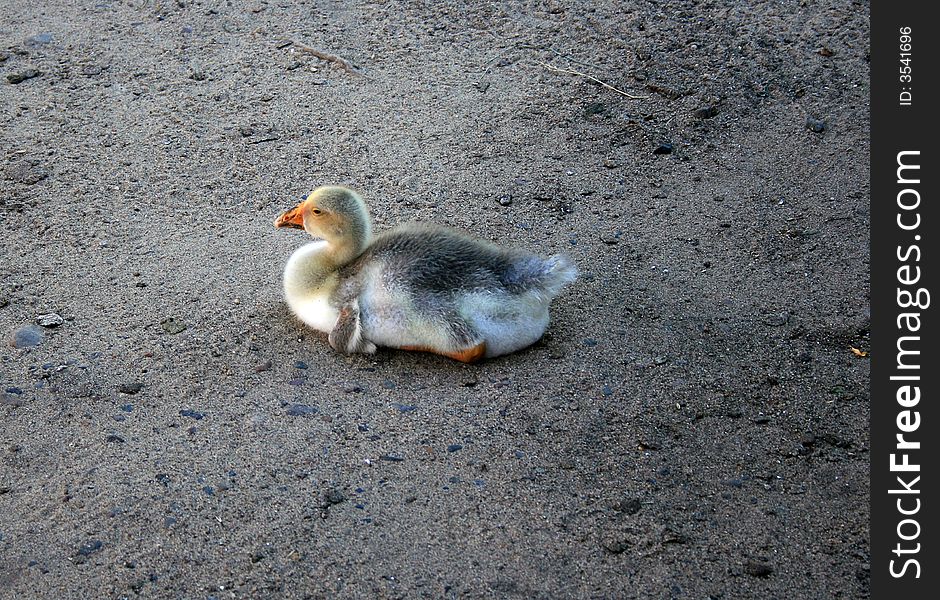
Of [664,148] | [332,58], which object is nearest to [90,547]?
[664,148]

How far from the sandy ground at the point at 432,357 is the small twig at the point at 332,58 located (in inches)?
3.5

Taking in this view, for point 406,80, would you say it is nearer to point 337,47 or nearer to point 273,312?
point 337,47

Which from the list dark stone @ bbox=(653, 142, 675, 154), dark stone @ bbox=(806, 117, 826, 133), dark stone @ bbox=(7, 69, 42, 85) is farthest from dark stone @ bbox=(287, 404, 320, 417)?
dark stone @ bbox=(806, 117, 826, 133)

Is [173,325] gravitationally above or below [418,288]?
below

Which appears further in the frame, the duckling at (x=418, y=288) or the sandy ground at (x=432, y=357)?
the duckling at (x=418, y=288)

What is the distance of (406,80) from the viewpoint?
7.24 meters

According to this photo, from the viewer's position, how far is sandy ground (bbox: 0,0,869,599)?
12.6 ft

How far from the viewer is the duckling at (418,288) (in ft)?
15.3

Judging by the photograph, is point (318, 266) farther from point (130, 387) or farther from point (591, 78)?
point (591, 78)

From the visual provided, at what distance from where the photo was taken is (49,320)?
500cm

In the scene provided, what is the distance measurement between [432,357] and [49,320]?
1895mm

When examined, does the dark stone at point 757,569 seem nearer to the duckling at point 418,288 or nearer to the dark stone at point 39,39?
the duckling at point 418,288

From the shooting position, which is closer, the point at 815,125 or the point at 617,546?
the point at 617,546

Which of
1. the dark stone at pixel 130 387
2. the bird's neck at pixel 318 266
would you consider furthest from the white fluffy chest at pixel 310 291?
the dark stone at pixel 130 387
